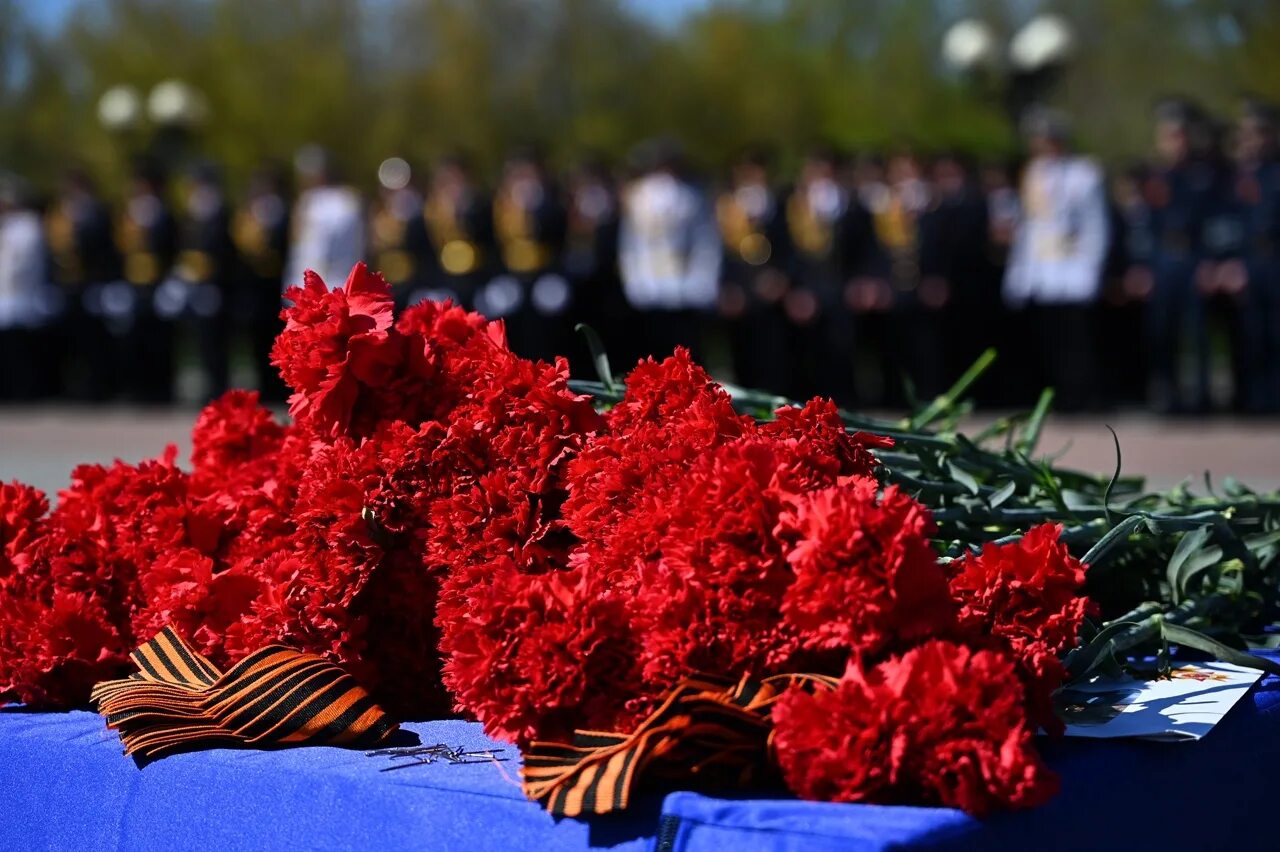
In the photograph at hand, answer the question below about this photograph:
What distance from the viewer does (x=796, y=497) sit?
2225 millimetres

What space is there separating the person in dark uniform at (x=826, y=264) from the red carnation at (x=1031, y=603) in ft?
38.8

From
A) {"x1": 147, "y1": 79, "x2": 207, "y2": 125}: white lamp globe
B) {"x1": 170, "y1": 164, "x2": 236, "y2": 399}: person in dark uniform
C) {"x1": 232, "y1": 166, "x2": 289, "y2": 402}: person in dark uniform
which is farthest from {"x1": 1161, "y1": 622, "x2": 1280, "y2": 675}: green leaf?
{"x1": 147, "y1": 79, "x2": 207, "y2": 125}: white lamp globe

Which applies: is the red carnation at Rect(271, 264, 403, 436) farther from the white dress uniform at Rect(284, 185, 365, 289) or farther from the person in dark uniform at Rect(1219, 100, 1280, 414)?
the white dress uniform at Rect(284, 185, 365, 289)

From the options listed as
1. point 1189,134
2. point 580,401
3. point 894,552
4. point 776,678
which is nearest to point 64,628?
point 580,401

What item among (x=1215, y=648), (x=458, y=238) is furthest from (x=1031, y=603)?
(x=458, y=238)

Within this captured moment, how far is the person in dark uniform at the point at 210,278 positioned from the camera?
644 inches

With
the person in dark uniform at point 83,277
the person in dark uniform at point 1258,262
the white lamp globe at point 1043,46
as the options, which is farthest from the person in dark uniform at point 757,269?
the person in dark uniform at point 83,277

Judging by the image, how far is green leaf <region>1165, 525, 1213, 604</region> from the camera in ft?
9.73

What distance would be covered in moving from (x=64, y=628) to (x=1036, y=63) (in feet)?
49.9

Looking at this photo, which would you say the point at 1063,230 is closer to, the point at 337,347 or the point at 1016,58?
the point at 1016,58

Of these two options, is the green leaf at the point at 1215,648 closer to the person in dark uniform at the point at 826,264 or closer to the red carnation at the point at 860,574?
the red carnation at the point at 860,574

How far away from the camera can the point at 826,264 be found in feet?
46.9

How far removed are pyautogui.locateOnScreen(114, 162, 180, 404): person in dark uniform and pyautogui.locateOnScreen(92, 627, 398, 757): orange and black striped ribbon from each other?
14.8 m

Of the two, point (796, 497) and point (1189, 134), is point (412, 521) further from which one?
point (1189, 134)
